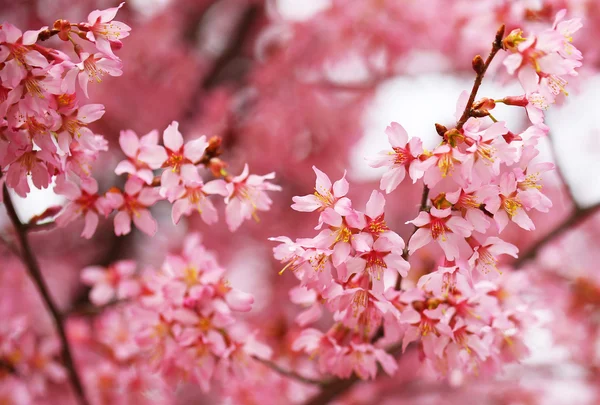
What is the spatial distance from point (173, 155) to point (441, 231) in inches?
18.1

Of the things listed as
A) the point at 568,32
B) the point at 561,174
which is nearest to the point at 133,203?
the point at 568,32

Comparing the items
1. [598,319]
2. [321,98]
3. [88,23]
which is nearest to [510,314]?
[88,23]

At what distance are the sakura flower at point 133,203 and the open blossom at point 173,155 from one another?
2.2 inches

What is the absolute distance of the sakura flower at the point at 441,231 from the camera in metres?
0.79

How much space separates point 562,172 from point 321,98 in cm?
114

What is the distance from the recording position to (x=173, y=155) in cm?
96

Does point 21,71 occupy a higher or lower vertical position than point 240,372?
higher

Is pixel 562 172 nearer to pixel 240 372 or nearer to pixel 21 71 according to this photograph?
pixel 240 372

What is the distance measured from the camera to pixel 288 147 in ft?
7.50

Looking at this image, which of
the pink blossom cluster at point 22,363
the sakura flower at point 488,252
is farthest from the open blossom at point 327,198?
the pink blossom cluster at point 22,363

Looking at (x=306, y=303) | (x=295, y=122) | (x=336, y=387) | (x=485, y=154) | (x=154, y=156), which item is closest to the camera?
(x=485, y=154)

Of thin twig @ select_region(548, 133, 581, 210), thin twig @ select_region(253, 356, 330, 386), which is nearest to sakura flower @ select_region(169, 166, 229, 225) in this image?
thin twig @ select_region(253, 356, 330, 386)

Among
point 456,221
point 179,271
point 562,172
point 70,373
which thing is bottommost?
point 70,373

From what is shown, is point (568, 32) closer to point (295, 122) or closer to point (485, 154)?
point (485, 154)
